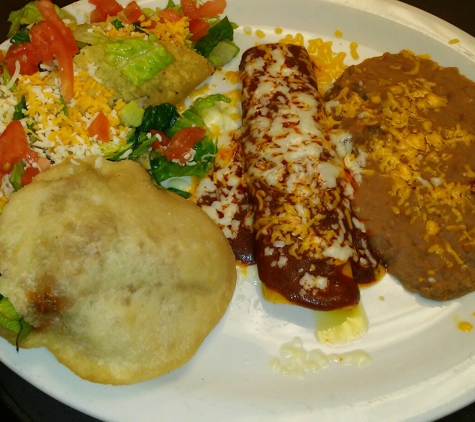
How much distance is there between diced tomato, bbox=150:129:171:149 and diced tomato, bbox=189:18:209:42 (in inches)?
35.3

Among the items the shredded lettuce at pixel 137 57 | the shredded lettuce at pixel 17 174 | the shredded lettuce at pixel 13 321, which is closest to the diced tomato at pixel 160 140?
the shredded lettuce at pixel 137 57

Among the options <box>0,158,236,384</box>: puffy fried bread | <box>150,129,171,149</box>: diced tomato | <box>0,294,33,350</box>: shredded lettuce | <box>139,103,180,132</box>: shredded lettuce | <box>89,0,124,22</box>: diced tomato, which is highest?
<box>89,0,124,22</box>: diced tomato

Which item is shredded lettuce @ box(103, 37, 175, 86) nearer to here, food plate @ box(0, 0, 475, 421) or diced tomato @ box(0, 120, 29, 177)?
diced tomato @ box(0, 120, 29, 177)

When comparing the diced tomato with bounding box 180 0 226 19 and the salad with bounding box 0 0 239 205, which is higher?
the diced tomato with bounding box 180 0 226 19

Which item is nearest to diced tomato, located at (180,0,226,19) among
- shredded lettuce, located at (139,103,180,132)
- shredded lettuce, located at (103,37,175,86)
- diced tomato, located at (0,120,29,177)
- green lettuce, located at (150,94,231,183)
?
shredded lettuce, located at (103,37,175,86)

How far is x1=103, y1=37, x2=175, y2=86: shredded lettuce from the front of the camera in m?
3.12

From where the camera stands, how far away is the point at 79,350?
251cm

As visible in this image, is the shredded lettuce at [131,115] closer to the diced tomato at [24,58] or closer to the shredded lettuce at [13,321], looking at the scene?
the diced tomato at [24,58]

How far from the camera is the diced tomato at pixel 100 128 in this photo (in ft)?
9.53

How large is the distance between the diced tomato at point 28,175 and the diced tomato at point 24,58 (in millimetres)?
719

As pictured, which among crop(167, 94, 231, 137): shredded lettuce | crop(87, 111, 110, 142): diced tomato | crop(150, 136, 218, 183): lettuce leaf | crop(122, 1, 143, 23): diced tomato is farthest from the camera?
crop(122, 1, 143, 23): diced tomato

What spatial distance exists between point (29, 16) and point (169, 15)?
103 centimetres

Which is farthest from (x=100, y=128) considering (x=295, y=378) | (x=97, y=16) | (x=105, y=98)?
(x=295, y=378)

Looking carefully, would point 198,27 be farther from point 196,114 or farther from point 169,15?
point 196,114
